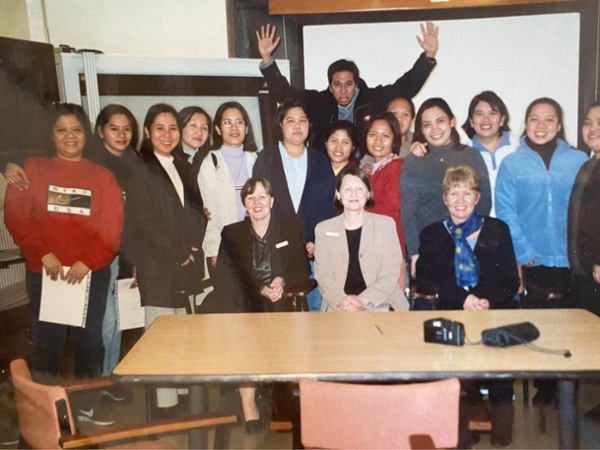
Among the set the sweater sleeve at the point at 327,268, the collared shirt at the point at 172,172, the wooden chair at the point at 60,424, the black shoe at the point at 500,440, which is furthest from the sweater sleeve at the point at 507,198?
the wooden chair at the point at 60,424

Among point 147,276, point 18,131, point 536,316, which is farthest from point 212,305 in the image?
point 536,316

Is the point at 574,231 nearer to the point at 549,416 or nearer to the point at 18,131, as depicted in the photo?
the point at 549,416

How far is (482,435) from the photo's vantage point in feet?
8.80

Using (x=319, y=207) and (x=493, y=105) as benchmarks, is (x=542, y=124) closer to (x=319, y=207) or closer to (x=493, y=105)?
(x=493, y=105)

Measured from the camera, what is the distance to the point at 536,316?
7.54 ft

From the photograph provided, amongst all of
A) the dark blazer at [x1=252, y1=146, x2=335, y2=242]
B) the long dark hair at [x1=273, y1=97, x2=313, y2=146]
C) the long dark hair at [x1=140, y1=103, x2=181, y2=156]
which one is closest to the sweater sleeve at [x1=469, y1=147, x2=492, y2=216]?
the dark blazer at [x1=252, y1=146, x2=335, y2=242]

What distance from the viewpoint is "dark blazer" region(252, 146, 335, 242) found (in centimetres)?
306

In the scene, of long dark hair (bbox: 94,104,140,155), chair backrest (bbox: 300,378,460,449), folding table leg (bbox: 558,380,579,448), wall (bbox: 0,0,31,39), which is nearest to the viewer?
chair backrest (bbox: 300,378,460,449)

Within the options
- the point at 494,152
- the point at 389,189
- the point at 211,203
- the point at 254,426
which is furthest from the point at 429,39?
the point at 254,426

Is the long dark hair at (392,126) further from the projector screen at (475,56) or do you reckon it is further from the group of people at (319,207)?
the projector screen at (475,56)

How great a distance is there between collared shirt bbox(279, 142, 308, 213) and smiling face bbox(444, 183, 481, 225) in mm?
757

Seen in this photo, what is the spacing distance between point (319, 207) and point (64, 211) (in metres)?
1.31

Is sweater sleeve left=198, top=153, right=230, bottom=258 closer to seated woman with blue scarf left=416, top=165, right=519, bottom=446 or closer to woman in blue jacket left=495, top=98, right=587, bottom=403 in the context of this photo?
seated woman with blue scarf left=416, top=165, right=519, bottom=446

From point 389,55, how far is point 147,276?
67.8 inches
